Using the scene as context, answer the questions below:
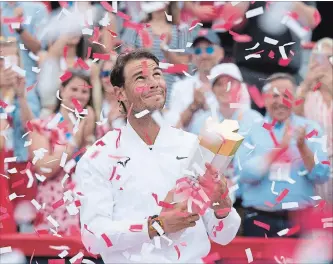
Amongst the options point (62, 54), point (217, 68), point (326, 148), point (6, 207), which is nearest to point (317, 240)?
point (326, 148)

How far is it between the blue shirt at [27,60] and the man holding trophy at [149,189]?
92.8 inches

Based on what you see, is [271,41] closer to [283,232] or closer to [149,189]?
[283,232]

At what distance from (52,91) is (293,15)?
2.01 meters

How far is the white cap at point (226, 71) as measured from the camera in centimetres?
663

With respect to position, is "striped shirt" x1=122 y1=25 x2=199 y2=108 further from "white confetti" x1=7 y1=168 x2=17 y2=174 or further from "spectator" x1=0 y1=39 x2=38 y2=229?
"white confetti" x1=7 y1=168 x2=17 y2=174

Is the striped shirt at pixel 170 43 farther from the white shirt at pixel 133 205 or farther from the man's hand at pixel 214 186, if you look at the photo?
the man's hand at pixel 214 186

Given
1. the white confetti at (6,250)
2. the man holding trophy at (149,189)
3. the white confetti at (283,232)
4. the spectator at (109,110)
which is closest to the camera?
the man holding trophy at (149,189)

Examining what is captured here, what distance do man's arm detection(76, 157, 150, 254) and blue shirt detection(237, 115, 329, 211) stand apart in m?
2.07

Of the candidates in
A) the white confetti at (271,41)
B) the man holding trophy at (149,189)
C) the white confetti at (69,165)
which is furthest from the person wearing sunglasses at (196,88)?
the man holding trophy at (149,189)

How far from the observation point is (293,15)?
7.25 meters

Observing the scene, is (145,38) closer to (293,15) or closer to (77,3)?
(77,3)

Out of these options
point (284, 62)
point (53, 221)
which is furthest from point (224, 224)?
point (284, 62)

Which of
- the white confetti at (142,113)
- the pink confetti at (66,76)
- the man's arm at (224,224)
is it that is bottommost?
the pink confetti at (66,76)

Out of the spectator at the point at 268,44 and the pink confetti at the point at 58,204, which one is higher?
the spectator at the point at 268,44
